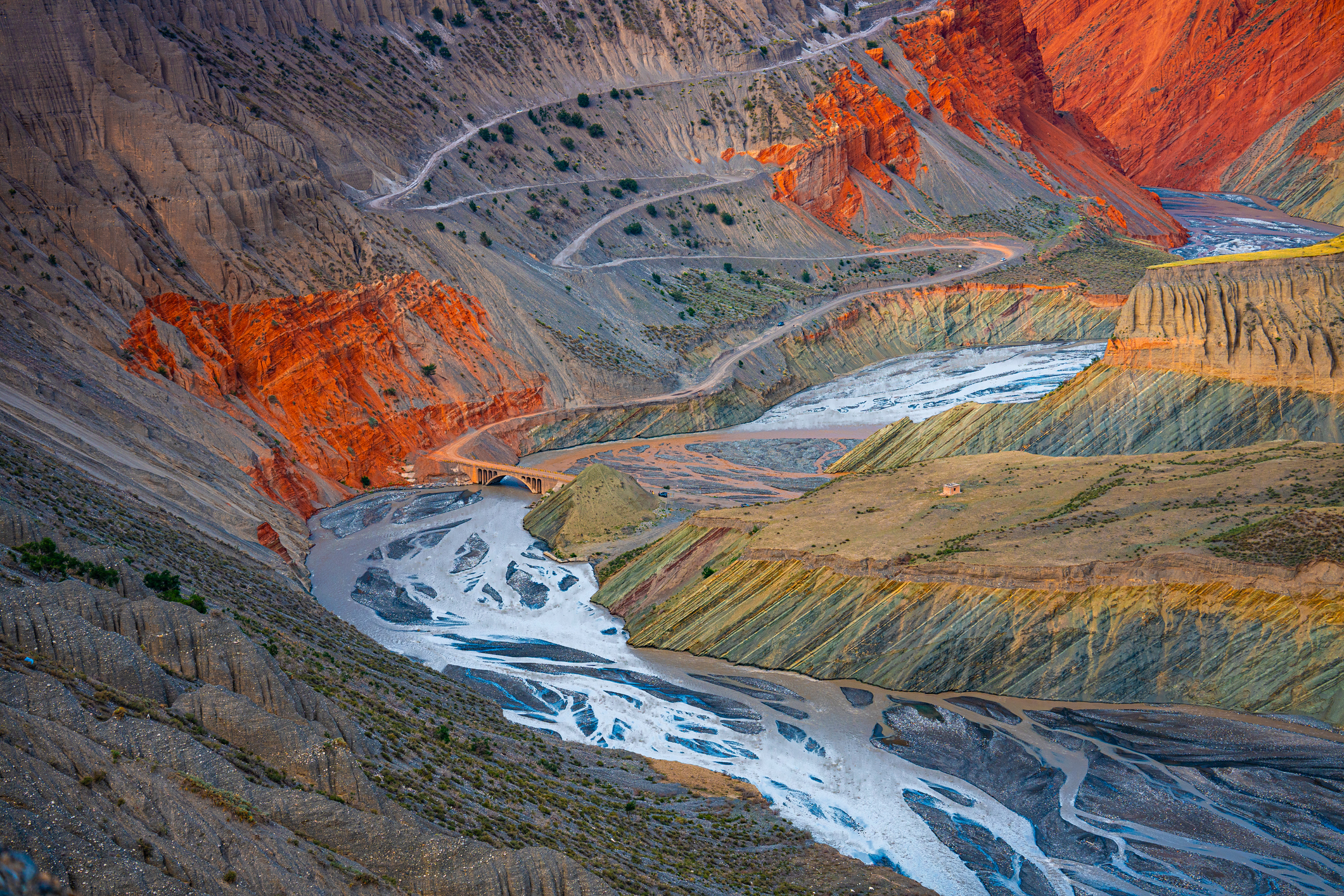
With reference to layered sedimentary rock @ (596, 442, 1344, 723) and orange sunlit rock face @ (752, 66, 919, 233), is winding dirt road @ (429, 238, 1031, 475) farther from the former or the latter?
layered sedimentary rock @ (596, 442, 1344, 723)

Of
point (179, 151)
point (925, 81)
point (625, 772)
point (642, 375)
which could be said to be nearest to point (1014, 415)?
point (642, 375)

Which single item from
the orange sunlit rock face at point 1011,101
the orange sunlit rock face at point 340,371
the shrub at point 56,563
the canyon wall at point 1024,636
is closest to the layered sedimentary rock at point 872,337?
the orange sunlit rock face at point 340,371

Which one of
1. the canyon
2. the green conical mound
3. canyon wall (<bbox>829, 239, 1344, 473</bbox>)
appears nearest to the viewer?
the canyon

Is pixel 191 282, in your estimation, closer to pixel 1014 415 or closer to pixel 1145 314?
pixel 1014 415

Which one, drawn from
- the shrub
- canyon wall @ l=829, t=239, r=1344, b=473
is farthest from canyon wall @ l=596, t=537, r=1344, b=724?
the shrub

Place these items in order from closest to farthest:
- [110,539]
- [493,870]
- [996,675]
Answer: [493,870], [110,539], [996,675]

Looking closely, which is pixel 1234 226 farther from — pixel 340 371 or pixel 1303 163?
pixel 340 371

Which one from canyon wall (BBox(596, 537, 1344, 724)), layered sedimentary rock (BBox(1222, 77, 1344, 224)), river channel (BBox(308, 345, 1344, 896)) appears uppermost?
layered sedimentary rock (BBox(1222, 77, 1344, 224))
